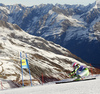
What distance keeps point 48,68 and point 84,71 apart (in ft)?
280

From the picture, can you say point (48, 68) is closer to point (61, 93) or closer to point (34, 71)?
point (34, 71)

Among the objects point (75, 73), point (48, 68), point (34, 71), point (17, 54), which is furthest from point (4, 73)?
point (75, 73)

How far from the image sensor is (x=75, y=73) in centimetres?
2662

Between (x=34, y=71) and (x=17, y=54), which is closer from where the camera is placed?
(x=34, y=71)

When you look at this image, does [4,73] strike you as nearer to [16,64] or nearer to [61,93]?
[16,64]

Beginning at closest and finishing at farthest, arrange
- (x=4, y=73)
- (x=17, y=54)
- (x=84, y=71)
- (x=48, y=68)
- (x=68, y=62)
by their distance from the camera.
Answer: (x=84, y=71) → (x=4, y=73) → (x=48, y=68) → (x=17, y=54) → (x=68, y=62)

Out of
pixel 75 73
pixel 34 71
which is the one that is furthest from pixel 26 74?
pixel 75 73

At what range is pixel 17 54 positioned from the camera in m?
125

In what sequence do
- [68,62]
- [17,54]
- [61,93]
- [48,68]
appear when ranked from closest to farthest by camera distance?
[61,93] < [48,68] < [17,54] < [68,62]

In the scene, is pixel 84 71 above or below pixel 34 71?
above

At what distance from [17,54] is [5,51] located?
781 centimetres

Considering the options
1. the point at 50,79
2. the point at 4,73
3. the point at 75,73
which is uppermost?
the point at 75,73

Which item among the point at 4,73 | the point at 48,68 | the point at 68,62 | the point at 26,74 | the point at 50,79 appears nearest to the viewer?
the point at 4,73

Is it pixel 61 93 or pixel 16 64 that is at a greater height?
pixel 61 93
